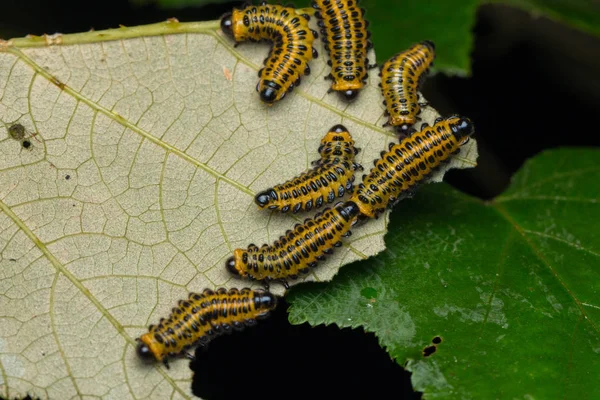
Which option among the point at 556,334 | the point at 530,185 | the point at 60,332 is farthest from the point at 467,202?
the point at 60,332

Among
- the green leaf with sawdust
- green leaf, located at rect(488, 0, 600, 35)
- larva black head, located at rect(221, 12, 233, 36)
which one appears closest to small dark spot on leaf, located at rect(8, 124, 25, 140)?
the green leaf with sawdust

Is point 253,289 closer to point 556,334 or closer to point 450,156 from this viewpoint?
point 450,156

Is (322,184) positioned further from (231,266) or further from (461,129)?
(461,129)

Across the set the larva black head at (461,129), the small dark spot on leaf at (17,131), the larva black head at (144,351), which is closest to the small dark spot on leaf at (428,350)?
the larva black head at (461,129)

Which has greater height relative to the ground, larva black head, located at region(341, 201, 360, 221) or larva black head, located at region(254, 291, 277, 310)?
larva black head, located at region(341, 201, 360, 221)

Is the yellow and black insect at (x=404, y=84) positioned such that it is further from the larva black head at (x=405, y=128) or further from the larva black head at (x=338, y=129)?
the larva black head at (x=338, y=129)

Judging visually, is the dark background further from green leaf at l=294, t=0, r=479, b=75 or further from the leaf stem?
the leaf stem
